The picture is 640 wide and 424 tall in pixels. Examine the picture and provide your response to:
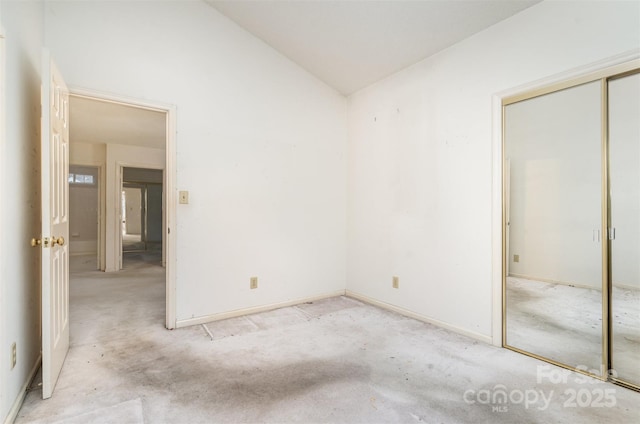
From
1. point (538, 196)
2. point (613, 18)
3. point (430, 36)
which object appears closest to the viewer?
point (613, 18)

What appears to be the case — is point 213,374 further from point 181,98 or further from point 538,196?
point 538,196

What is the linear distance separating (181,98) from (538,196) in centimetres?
307

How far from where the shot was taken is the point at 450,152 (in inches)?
112

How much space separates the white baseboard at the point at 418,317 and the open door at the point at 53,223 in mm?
2739

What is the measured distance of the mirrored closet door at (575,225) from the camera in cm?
199

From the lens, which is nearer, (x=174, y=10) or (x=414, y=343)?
(x=414, y=343)

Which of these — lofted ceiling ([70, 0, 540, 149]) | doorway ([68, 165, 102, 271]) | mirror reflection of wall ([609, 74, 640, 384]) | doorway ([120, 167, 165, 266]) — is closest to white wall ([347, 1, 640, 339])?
lofted ceiling ([70, 0, 540, 149])

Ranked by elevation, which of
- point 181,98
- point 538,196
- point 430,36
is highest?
point 430,36

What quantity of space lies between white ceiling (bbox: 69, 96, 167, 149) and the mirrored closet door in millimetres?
3767

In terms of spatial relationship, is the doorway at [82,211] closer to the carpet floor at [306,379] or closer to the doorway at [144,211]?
the doorway at [144,211]

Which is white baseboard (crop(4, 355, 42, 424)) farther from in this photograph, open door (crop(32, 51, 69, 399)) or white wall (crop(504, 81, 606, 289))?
white wall (crop(504, 81, 606, 289))

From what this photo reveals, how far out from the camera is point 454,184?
9.21 feet

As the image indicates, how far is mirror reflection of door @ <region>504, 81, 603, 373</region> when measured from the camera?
2.12m

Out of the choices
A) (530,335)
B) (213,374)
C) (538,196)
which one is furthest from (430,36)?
(213,374)
